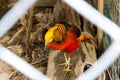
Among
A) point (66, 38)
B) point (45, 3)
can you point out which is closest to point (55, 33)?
point (66, 38)

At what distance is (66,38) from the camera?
1419 millimetres

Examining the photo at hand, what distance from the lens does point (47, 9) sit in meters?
1.57

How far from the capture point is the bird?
139 cm

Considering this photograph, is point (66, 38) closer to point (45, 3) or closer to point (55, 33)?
point (55, 33)

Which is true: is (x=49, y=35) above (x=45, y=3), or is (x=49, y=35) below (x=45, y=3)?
below

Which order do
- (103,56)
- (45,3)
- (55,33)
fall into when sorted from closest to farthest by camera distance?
1. (103,56)
2. (55,33)
3. (45,3)

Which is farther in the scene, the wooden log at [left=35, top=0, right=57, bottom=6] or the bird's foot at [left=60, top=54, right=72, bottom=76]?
the wooden log at [left=35, top=0, right=57, bottom=6]

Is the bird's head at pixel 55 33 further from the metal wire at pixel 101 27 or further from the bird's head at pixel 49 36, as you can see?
the metal wire at pixel 101 27

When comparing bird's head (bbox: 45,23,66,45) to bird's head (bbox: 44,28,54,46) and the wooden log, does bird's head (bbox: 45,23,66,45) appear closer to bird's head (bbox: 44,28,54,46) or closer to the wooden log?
bird's head (bbox: 44,28,54,46)

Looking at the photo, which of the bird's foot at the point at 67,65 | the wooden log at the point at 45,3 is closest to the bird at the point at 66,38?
the bird's foot at the point at 67,65

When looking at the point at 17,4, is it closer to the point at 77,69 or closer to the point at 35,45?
the point at 35,45

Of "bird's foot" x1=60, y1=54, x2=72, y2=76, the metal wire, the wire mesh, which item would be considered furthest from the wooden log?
the metal wire

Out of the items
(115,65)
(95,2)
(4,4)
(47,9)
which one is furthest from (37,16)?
(115,65)

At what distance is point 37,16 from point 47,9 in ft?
0.20
